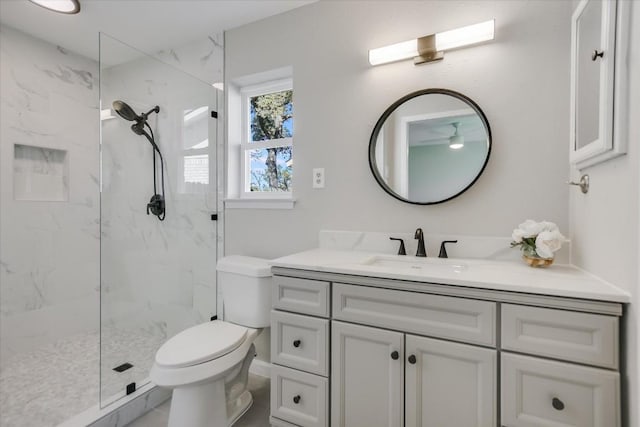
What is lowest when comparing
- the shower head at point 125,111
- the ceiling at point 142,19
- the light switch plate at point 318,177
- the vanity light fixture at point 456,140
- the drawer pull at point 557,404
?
the drawer pull at point 557,404

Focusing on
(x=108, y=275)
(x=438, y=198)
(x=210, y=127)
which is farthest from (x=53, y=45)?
(x=438, y=198)

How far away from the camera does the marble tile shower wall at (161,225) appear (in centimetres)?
206

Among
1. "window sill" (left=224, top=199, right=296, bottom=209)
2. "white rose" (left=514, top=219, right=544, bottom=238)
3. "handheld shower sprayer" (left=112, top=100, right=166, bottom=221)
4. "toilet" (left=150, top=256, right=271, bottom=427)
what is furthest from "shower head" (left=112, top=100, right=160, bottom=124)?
"white rose" (left=514, top=219, right=544, bottom=238)

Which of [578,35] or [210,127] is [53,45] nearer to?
[210,127]

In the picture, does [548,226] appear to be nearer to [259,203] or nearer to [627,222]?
[627,222]

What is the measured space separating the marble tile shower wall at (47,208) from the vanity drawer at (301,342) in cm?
217

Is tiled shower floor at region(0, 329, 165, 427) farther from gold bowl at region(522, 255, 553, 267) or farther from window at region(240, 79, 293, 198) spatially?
gold bowl at region(522, 255, 553, 267)

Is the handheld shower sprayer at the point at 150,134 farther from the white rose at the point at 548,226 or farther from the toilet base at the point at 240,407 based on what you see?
the white rose at the point at 548,226

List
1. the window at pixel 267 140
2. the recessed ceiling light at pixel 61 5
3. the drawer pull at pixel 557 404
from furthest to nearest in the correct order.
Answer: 1. the window at pixel 267 140
2. the recessed ceiling light at pixel 61 5
3. the drawer pull at pixel 557 404

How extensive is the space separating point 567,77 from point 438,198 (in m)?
0.76

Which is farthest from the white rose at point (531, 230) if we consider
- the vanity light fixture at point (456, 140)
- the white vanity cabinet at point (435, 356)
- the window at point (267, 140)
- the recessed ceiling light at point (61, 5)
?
the recessed ceiling light at point (61, 5)

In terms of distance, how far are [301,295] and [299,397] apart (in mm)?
465

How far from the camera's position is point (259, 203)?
2109 millimetres

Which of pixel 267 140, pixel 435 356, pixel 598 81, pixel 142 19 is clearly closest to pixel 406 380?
pixel 435 356
